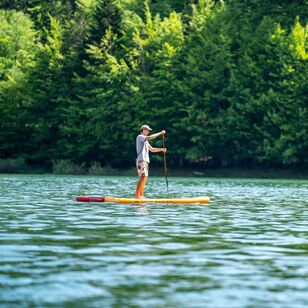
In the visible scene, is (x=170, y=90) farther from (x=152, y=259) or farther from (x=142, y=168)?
(x=152, y=259)

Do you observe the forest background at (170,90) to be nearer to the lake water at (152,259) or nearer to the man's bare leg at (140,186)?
the man's bare leg at (140,186)

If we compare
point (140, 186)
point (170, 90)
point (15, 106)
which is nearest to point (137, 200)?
point (140, 186)

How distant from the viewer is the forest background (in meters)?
63.8

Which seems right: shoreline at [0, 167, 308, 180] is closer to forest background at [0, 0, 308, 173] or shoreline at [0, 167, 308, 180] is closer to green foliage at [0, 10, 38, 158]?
forest background at [0, 0, 308, 173]

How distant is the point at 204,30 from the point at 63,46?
1409 cm

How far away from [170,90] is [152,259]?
189 ft

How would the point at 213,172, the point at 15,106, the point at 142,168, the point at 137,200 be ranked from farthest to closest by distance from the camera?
the point at 15,106 → the point at 213,172 → the point at 142,168 → the point at 137,200

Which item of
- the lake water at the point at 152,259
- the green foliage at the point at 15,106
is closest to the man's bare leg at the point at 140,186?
the lake water at the point at 152,259

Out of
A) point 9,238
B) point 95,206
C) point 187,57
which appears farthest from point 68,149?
point 9,238

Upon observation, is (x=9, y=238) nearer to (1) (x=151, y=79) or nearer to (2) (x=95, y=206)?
(2) (x=95, y=206)

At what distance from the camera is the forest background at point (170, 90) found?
63750mm

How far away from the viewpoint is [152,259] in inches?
505

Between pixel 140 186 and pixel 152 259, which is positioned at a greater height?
pixel 140 186

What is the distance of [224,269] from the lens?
11.9 m
